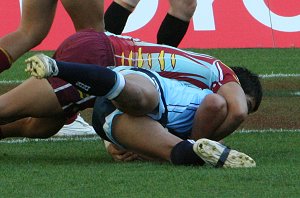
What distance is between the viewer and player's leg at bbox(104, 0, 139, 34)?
7.89m

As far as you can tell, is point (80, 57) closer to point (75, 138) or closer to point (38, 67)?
point (38, 67)

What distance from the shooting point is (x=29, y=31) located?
6.68 meters

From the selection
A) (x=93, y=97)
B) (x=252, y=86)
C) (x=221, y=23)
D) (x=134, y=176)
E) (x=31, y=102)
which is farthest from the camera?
(x=221, y=23)

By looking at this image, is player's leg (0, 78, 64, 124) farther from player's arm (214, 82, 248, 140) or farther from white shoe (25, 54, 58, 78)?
player's arm (214, 82, 248, 140)

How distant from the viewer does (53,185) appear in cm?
516

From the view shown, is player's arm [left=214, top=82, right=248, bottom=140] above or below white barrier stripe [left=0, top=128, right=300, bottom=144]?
above

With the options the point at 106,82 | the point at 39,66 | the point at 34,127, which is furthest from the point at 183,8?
the point at 39,66

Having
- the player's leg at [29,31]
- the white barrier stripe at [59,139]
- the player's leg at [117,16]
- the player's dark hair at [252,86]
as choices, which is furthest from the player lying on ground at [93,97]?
the player's leg at [117,16]

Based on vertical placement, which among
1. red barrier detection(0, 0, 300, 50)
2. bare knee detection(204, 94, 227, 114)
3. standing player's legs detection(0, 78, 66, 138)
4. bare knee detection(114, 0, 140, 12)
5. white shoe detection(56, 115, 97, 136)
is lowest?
red barrier detection(0, 0, 300, 50)

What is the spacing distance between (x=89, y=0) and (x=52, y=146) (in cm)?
92

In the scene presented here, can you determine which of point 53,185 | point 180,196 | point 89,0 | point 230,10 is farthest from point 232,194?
point 230,10

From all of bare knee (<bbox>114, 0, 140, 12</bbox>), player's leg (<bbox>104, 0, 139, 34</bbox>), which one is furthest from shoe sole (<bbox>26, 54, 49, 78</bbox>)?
bare knee (<bbox>114, 0, 140, 12</bbox>)

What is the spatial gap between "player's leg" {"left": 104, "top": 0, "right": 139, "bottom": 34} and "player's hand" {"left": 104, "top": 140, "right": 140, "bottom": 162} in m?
1.81

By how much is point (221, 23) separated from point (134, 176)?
18.7ft
